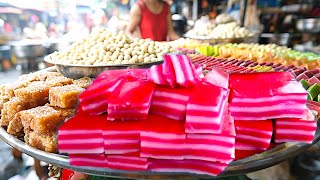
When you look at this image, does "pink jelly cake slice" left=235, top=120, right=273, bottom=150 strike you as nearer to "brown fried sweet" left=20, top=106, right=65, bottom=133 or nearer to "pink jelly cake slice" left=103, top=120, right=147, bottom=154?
"pink jelly cake slice" left=103, top=120, right=147, bottom=154

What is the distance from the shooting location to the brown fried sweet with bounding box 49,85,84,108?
116 centimetres

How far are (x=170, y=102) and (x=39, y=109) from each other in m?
0.56

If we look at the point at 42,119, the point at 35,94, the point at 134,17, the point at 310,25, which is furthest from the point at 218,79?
the point at 310,25

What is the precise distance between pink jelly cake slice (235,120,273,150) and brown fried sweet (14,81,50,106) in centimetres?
83

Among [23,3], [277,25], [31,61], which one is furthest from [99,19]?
[277,25]

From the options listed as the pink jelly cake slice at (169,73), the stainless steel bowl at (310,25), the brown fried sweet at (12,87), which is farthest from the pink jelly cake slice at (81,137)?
the stainless steel bowl at (310,25)

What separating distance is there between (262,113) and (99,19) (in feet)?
28.2

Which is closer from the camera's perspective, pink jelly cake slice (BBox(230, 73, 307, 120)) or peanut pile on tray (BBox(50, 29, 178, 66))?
pink jelly cake slice (BBox(230, 73, 307, 120))

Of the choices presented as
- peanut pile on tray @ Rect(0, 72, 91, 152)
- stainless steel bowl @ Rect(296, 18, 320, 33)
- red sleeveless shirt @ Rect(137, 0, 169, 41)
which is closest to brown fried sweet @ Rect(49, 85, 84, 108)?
peanut pile on tray @ Rect(0, 72, 91, 152)

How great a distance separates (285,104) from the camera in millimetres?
965

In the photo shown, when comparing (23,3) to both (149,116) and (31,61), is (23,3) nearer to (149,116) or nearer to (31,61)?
(31,61)

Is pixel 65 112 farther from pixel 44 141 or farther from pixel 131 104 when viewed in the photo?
pixel 131 104

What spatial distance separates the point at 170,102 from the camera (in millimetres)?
920

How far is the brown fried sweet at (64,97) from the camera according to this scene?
3.79 ft
